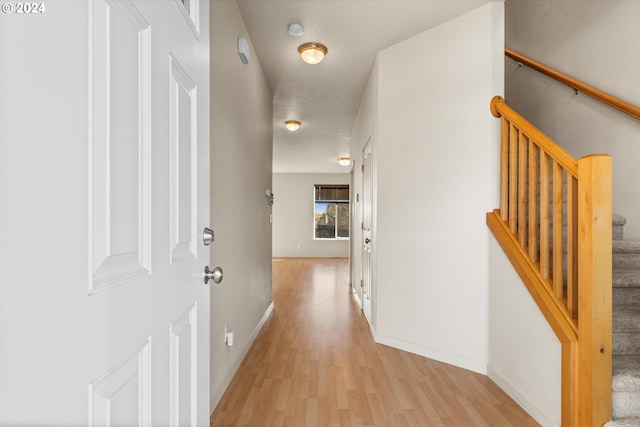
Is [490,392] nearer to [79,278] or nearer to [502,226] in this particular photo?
[502,226]

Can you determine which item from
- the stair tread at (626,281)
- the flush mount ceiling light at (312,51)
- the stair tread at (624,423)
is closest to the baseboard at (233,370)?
the stair tread at (624,423)

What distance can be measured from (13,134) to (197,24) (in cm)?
82

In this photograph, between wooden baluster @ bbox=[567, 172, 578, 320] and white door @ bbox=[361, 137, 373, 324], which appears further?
white door @ bbox=[361, 137, 373, 324]

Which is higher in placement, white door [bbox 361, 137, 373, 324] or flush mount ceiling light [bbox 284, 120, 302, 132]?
flush mount ceiling light [bbox 284, 120, 302, 132]

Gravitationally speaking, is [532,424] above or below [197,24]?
below

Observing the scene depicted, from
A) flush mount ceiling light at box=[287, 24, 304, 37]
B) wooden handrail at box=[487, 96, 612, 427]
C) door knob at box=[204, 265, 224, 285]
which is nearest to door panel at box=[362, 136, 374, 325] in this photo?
flush mount ceiling light at box=[287, 24, 304, 37]

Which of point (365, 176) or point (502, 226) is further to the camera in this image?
point (365, 176)

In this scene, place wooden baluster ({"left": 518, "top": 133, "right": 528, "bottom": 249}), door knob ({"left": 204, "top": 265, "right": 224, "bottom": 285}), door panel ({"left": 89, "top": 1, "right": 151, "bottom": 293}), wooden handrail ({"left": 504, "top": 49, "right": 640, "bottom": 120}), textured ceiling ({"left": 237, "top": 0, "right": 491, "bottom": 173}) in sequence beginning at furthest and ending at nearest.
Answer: textured ceiling ({"left": 237, "top": 0, "right": 491, "bottom": 173})
wooden handrail ({"left": 504, "top": 49, "right": 640, "bottom": 120})
wooden baluster ({"left": 518, "top": 133, "right": 528, "bottom": 249})
door knob ({"left": 204, "top": 265, "right": 224, "bottom": 285})
door panel ({"left": 89, "top": 1, "right": 151, "bottom": 293})

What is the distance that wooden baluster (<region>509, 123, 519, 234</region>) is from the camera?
228 cm

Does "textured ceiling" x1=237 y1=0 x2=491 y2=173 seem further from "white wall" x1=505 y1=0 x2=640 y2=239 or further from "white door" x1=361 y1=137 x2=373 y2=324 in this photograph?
"white wall" x1=505 y1=0 x2=640 y2=239

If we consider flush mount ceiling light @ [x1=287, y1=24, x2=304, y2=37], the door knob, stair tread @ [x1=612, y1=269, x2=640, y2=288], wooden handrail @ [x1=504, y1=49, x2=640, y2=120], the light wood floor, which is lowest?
the light wood floor

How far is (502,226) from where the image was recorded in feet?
7.66

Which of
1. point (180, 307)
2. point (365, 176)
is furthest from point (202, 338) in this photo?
point (365, 176)

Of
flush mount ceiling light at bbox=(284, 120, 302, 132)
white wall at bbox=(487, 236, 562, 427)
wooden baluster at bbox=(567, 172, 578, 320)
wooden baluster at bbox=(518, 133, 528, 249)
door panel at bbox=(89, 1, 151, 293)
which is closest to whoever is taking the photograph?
door panel at bbox=(89, 1, 151, 293)
